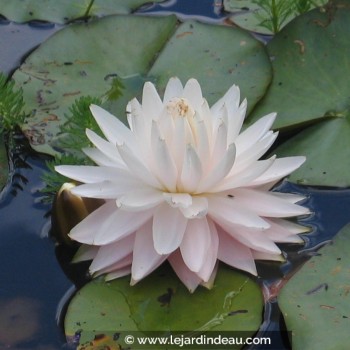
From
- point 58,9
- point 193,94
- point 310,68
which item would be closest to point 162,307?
point 193,94

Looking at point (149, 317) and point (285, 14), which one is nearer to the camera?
point (149, 317)

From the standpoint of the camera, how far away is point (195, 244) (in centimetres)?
193

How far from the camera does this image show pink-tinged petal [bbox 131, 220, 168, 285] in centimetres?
193

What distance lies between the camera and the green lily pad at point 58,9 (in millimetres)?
3002

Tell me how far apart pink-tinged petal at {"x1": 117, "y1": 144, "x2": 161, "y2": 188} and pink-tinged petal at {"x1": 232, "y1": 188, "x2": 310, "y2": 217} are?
230 mm

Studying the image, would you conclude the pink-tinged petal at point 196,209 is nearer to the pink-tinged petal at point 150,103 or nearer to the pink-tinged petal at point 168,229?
the pink-tinged petal at point 168,229

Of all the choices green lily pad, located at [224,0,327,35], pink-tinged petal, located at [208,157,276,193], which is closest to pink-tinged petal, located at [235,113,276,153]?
pink-tinged petal, located at [208,157,276,193]

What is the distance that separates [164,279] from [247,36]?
106 cm

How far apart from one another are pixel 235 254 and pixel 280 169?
0.91 feet

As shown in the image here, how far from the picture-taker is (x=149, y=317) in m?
1.88

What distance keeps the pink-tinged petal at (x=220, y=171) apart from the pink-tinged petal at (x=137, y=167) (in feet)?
0.39

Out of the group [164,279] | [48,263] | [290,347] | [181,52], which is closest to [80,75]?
[181,52]

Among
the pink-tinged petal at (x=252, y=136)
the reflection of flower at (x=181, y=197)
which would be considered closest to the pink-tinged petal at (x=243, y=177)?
the reflection of flower at (x=181, y=197)

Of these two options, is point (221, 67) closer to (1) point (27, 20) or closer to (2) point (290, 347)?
(1) point (27, 20)
